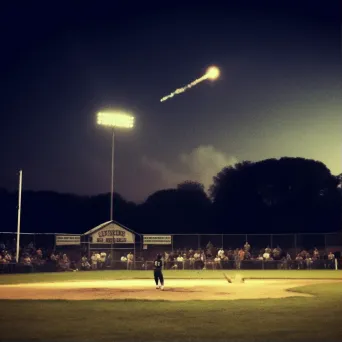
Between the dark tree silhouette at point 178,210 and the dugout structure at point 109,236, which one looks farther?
the dark tree silhouette at point 178,210

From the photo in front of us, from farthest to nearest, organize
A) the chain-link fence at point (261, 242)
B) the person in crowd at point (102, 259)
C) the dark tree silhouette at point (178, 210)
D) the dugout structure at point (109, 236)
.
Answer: the dark tree silhouette at point (178, 210), the chain-link fence at point (261, 242), the dugout structure at point (109, 236), the person in crowd at point (102, 259)

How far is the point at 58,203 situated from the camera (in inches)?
4112

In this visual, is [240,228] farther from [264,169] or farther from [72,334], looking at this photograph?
[72,334]

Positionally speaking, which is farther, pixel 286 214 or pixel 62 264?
pixel 286 214

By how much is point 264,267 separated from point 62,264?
1561 cm

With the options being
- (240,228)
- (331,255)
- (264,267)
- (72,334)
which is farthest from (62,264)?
(240,228)

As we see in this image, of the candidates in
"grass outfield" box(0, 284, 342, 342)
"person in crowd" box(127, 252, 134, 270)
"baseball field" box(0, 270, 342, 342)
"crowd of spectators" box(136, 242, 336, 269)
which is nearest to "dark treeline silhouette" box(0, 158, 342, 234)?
"crowd of spectators" box(136, 242, 336, 269)

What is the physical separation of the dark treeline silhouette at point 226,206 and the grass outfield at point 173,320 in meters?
65.5

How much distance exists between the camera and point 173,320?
13758 millimetres

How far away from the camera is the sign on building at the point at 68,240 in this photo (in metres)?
45.5

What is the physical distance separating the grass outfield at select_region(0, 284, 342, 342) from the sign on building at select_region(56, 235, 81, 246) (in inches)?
1092

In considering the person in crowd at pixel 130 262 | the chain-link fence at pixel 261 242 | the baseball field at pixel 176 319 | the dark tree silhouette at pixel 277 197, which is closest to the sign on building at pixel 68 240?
the person in crowd at pixel 130 262

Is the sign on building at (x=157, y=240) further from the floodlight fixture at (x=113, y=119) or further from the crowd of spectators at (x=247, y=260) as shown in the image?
the floodlight fixture at (x=113, y=119)

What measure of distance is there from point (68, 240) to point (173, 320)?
33.6 meters
